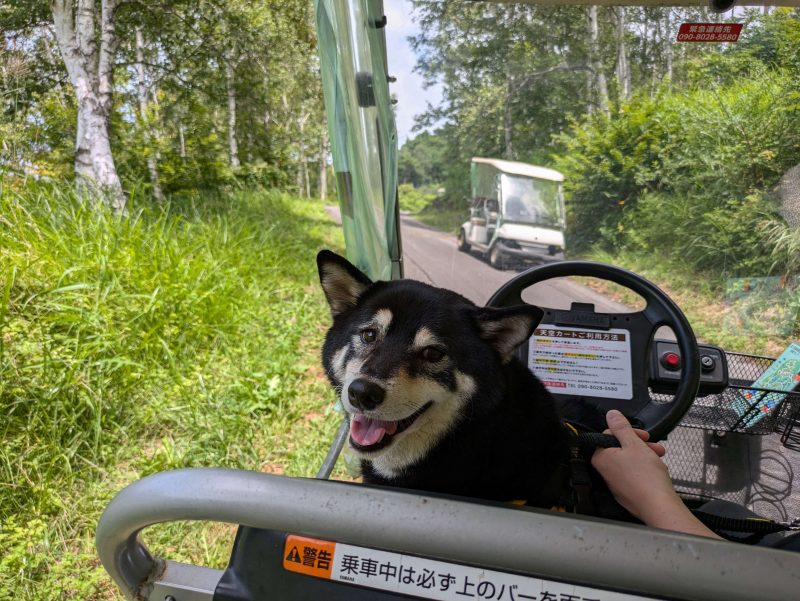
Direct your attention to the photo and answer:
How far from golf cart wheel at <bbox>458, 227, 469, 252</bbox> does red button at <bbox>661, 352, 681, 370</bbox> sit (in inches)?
43.0

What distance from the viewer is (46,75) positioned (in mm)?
5391

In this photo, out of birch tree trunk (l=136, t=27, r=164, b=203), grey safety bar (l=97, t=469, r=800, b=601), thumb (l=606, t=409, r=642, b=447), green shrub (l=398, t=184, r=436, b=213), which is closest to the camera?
grey safety bar (l=97, t=469, r=800, b=601)

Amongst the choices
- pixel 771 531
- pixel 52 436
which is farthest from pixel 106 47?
pixel 771 531

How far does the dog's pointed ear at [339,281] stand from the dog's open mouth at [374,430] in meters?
0.47

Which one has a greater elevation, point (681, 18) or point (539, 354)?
point (681, 18)

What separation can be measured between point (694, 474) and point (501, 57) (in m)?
1.94

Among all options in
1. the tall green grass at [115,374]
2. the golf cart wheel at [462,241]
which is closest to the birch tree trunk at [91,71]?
the tall green grass at [115,374]

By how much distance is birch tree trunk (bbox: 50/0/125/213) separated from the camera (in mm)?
5445

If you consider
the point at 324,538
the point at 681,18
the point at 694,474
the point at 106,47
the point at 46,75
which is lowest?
the point at 694,474

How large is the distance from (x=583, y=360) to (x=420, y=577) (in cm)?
136

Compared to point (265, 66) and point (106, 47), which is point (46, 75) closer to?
point (106, 47)

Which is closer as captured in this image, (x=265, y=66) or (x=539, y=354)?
(x=539, y=354)

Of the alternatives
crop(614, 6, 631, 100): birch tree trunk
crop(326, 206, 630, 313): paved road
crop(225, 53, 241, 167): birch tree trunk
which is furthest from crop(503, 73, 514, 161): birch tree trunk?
crop(225, 53, 241, 167): birch tree trunk

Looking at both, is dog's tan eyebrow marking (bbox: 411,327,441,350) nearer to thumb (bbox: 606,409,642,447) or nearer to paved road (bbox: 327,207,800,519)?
thumb (bbox: 606,409,642,447)
